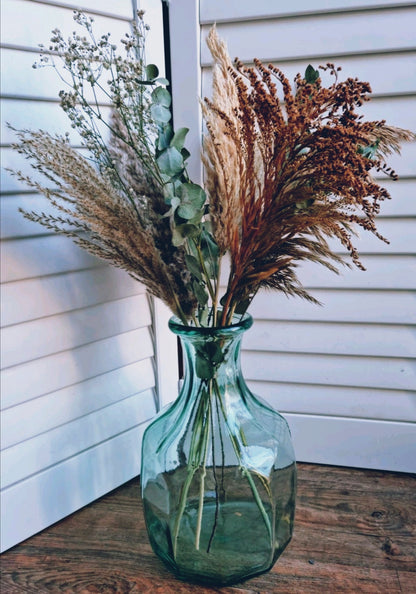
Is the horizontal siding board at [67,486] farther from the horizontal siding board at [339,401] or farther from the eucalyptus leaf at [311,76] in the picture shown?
the eucalyptus leaf at [311,76]

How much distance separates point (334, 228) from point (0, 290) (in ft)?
1.93

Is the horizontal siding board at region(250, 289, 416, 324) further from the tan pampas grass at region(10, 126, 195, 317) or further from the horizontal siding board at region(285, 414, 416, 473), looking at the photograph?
the tan pampas grass at region(10, 126, 195, 317)

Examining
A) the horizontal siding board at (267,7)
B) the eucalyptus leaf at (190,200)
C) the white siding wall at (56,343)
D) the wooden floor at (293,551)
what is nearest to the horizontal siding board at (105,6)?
the white siding wall at (56,343)

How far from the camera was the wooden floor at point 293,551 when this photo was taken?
958mm

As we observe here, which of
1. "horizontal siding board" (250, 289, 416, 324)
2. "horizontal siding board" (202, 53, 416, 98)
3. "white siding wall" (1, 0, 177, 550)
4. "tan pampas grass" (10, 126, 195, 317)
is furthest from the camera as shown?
"horizontal siding board" (250, 289, 416, 324)

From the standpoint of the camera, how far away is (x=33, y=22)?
37.9 inches

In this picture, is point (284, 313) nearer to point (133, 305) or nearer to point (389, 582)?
point (133, 305)

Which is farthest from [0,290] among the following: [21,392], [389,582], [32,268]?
[389,582]

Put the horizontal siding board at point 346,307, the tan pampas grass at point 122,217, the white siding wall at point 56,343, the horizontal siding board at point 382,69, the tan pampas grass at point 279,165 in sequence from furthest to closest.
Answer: the horizontal siding board at point 346,307 < the horizontal siding board at point 382,69 < the white siding wall at point 56,343 < the tan pampas grass at point 122,217 < the tan pampas grass at point 279,165

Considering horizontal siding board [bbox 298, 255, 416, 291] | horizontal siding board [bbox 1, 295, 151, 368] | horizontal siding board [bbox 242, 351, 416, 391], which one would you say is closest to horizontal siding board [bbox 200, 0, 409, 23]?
horizontal siding board [bbox 298, 255, 416, 291]

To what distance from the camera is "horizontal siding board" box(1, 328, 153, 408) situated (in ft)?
3.38

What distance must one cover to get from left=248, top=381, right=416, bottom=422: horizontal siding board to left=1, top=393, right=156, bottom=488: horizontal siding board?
28 cm

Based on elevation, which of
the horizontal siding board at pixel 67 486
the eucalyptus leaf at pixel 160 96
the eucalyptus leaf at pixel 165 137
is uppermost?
the eucalyptus leaf at pixel 160 96

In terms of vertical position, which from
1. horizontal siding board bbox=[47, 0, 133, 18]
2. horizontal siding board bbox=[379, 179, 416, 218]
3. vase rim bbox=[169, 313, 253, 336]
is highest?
horizontal siding board bbox=[47, 0, 133, 18]
